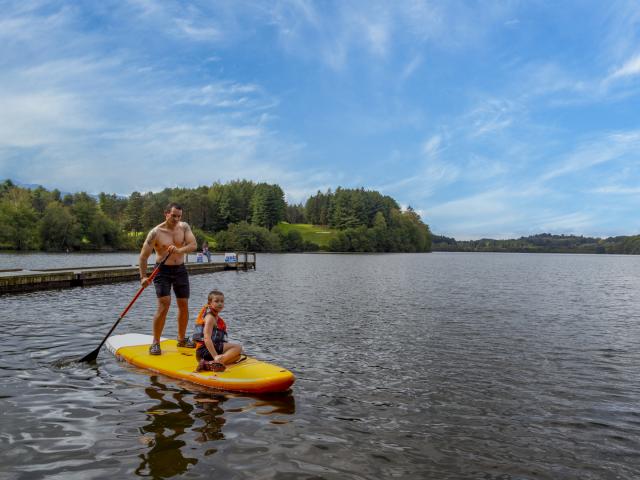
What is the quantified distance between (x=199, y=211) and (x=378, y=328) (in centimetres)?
16344

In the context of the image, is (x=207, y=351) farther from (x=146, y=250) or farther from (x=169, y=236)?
(x=169, y=236)

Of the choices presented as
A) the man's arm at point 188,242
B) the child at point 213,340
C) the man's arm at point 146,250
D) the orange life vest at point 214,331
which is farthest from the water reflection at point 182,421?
the man's arm at point 188,242

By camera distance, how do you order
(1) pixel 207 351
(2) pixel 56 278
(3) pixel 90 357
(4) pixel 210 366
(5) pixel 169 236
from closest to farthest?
1. (4) pixel 210 366
2. (1) pixel 207 351
3. (5) pixel 169 236
4. (3) pixel 90 357
5. (2) pixel 56 278

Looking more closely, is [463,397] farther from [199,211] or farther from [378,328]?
[199,211]

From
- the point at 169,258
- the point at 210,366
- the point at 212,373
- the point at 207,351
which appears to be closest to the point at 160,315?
the point at 169,258

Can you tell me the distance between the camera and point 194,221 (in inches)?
6737

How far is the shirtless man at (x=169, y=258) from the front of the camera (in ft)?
34.1

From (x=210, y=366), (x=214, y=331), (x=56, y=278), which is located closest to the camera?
(x=210, y=366)

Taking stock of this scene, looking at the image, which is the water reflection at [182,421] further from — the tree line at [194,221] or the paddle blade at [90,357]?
the tree line at [194,221]

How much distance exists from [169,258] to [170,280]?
56cm

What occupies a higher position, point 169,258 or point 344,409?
point 169,258

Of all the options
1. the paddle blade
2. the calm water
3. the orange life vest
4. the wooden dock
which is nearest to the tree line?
the wooden dock

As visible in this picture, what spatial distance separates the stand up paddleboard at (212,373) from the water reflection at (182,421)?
20 cm

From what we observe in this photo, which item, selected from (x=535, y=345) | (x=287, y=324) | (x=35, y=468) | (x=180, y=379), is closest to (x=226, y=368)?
(x=180, y=379)
